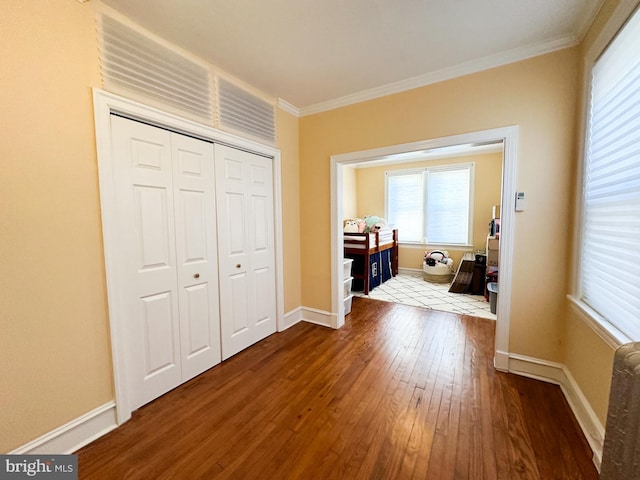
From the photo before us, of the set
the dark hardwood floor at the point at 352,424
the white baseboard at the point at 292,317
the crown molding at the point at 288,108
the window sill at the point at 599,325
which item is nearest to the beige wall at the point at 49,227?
the dark hardwood floor at the point at 352,424

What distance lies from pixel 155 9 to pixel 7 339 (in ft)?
6.59

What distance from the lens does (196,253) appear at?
2107 millimetres

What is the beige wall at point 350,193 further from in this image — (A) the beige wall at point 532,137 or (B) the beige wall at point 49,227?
(B) the beige wall at point 49,227

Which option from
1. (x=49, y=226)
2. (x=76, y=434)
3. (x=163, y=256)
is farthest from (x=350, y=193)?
(x=76, y=434)

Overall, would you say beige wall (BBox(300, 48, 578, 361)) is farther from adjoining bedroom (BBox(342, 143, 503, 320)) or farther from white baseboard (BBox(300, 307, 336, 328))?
white baseboard (BBox(300, 307, 336, 328))

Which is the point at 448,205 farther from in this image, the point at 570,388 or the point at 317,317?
the point at 570,388

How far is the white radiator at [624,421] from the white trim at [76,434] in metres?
2.40

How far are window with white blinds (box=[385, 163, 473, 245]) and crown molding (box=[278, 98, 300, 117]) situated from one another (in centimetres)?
340

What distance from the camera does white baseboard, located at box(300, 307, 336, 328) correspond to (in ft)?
10.2

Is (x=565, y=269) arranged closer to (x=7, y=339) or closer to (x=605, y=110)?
(x=605, y=110)

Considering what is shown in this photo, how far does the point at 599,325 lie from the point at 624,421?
0.92 meters

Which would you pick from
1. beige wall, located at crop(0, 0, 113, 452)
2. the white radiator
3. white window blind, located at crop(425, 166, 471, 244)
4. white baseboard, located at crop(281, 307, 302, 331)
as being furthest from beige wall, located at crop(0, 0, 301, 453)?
white window blind, located at crop(425, 166, 471, 244)

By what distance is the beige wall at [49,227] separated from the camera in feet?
4.04

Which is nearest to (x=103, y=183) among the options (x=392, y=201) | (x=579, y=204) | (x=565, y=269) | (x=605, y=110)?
(x=605, y=110)
